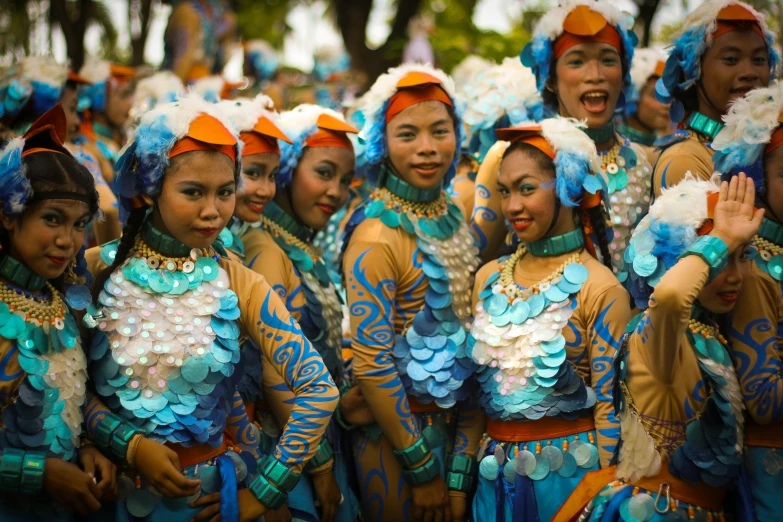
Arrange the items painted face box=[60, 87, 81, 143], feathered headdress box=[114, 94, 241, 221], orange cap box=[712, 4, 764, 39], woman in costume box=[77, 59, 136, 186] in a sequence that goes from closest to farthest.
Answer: feathered headdress box=[114, 94, 241, 221] < orange cap box=[712, 4, 764, 39] < painted face box=[60, 87, 81, 143] < woman in costume box=[77, 59, 136, 186]

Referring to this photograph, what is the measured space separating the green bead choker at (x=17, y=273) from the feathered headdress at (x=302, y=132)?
1.67 metres

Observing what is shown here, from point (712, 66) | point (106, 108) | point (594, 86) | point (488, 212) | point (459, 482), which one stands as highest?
point (712, 66)

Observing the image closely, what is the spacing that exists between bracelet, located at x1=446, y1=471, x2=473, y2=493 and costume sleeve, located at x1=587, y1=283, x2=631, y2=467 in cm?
68

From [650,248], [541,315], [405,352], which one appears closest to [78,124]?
[405,352]

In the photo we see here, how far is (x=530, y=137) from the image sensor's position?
428 cm

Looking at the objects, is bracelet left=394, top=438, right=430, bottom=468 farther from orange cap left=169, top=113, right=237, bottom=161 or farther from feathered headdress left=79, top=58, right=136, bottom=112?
feathered headdress left=79, top=58, right=136, bottom=112

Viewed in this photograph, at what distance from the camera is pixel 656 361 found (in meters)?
3.17

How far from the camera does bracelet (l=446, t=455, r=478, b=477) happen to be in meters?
4.22

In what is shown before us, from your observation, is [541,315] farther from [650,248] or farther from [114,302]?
[114,302]

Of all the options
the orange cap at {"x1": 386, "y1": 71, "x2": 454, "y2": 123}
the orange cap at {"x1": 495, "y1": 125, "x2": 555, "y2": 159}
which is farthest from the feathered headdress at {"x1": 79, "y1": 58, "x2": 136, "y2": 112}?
the orange cap at {"x1": 495, "y1": 125, "x2": 555, "y2": 159}

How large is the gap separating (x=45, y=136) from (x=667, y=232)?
95.6 inches

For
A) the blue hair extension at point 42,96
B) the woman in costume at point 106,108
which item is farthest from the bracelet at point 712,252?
the woman in costume at point 106,108

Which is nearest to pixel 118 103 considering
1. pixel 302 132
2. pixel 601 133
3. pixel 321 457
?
pixel 302 132

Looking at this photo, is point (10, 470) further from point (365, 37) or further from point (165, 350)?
point (365, 37)
